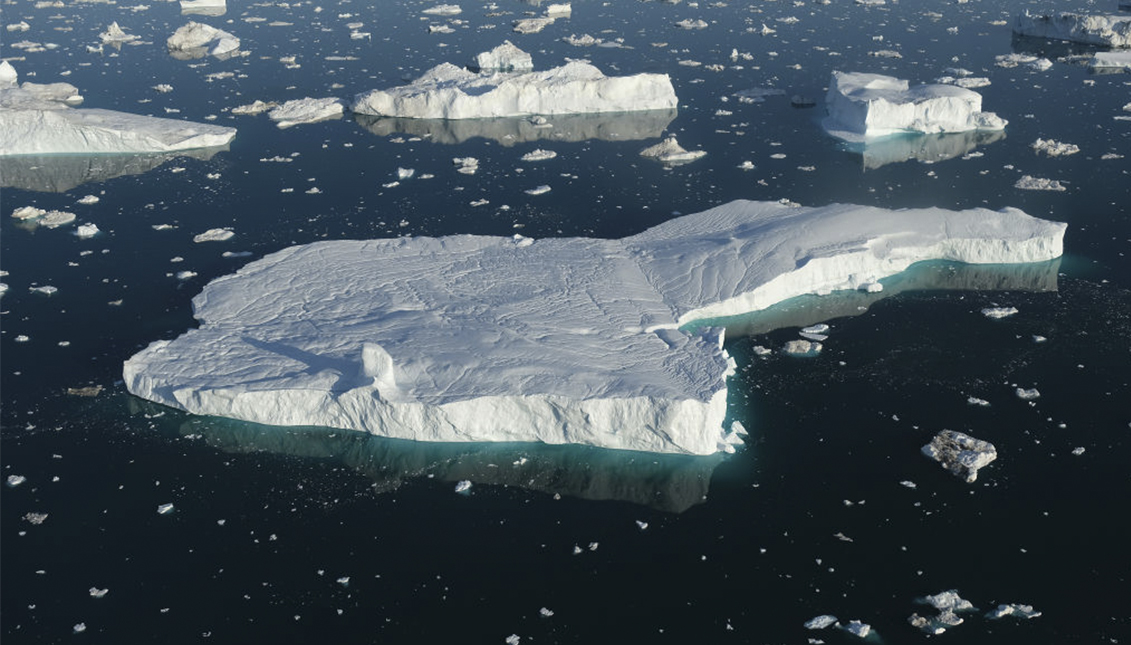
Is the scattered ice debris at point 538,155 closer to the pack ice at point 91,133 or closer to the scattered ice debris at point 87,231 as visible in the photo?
the pack ice at point 91,133

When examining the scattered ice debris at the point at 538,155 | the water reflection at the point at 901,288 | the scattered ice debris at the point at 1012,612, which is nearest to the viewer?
the scattered ice debris at the point at 1012,612

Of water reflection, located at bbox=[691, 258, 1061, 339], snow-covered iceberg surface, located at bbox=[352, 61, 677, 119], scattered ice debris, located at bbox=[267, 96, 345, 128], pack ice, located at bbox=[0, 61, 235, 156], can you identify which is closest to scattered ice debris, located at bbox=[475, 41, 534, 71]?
snow-covered iceberg surface, located at bbox=[352, 61, 677, 119]

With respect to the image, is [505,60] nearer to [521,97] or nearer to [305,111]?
[521,97]

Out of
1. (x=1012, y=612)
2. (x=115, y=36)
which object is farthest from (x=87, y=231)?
(x=115, y=36)

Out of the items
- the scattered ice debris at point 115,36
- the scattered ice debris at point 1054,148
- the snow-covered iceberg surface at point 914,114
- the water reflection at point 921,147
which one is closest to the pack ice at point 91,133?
the scattered ice debris at point 115,36

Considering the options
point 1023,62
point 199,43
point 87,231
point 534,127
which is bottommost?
point 87,231
